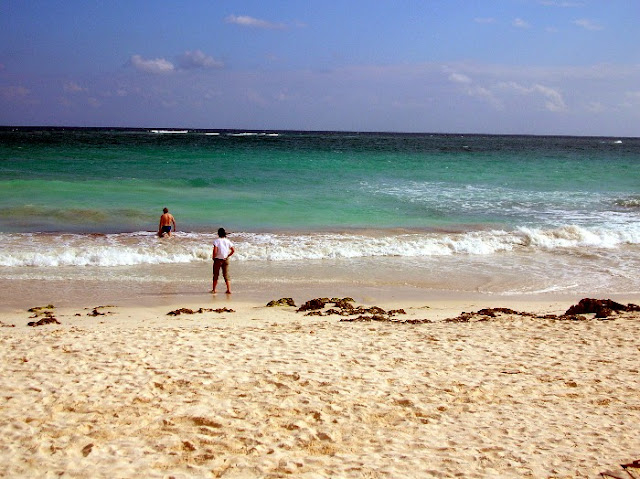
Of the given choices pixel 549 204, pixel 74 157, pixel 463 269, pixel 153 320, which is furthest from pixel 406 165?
pixel 153 320

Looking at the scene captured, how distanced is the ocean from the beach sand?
3759 millimetres

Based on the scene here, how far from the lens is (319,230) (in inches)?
704

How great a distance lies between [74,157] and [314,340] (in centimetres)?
3645

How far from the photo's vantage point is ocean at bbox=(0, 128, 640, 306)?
12438 millimetres

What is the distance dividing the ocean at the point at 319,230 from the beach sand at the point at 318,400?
148 inches

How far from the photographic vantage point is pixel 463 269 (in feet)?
44.4

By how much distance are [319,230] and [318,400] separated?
12.3 m

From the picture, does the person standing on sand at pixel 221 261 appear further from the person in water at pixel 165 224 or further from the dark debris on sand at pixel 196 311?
the person in water at pixel 165 224

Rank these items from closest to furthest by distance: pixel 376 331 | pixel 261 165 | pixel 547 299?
pixel 376 331 < pixel 547 299 < pixel 261 165

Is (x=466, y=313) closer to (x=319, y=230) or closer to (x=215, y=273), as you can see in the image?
(x=215, y=273)

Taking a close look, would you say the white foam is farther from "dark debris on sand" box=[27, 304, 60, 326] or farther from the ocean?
"dark debris on sand" box=[27, 304, 60, 326]

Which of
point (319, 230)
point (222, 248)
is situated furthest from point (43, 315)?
point (319, 230)

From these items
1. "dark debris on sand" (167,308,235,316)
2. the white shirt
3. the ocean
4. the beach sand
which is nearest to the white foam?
the ocean

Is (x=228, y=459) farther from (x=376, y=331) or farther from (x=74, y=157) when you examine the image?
(x=74, y=157)
